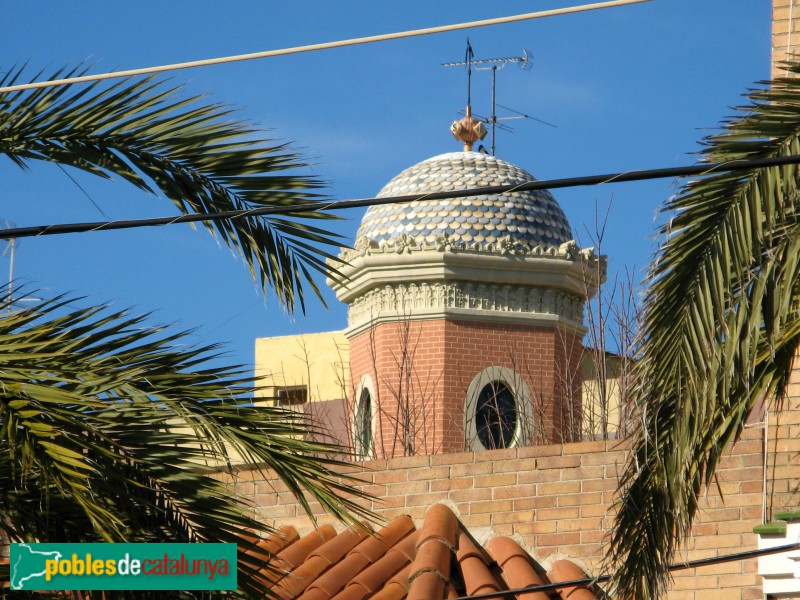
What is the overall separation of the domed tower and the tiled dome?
2 cm

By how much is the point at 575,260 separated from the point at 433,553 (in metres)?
10.9

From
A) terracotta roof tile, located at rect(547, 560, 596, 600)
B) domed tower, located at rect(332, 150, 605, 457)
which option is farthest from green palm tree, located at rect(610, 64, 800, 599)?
domed tower, located at rect(332, 150, 605, 457)

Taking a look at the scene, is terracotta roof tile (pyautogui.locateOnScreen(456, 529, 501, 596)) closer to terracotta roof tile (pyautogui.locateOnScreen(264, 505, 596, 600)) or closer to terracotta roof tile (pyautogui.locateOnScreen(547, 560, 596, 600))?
terracotta roof tile (pyautogui.locateOnScreen(264, 505, 596, 600))

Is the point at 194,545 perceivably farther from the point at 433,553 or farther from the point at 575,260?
the point at 575,260

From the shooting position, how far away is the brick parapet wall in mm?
9367

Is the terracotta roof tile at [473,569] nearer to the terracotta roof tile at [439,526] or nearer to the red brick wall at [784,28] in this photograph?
the terracotta roof tile at [439,526]

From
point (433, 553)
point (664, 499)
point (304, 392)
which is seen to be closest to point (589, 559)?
point (433, 553)

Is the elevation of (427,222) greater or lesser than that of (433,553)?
greater

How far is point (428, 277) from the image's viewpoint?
1986 cm

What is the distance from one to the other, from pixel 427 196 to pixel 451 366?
1368 cm

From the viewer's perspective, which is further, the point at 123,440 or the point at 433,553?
the point at 433,553

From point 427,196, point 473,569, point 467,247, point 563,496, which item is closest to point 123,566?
Result: point 427,196

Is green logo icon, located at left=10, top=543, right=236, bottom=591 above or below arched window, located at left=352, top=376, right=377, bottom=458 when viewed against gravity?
below

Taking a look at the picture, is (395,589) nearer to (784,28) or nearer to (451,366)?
(784,28)
